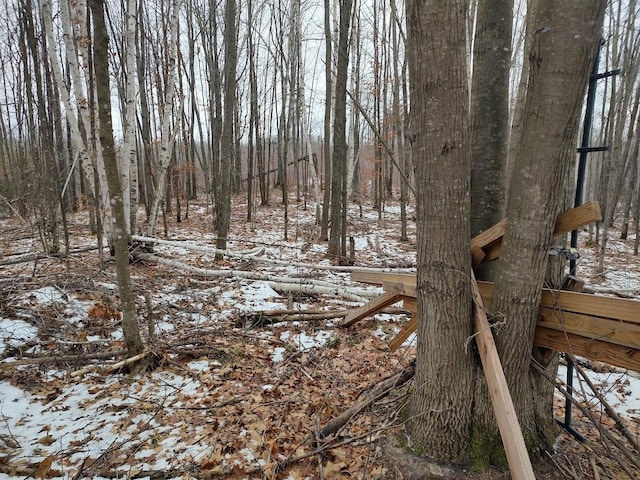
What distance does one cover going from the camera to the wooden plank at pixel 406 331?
2.79 metres

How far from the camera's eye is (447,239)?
1.98 meters

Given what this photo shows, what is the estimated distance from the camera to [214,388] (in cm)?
345

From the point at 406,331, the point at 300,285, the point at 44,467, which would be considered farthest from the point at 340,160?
the point at 44,467

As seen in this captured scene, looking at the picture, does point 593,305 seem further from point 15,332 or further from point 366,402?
point 15,332

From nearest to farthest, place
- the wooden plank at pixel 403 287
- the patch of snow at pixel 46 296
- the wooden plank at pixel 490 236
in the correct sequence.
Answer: the wooden plank at pixel 490 236
the wooden plank at pixel 403 287
the patch of snow at pixel 46 296

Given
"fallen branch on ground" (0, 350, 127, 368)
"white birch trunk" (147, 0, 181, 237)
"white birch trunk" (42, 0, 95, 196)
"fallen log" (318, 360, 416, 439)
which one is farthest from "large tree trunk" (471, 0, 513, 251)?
"white birch trunk" (147, 0, 181, 237)

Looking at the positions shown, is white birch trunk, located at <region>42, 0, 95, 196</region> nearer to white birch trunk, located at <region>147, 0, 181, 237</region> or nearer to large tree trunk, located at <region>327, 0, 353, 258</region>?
white birch trunk, located at <region>147, 0, 181, 237</region>

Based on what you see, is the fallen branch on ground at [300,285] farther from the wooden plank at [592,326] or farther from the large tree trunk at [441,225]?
the wooden plank at [592,326]

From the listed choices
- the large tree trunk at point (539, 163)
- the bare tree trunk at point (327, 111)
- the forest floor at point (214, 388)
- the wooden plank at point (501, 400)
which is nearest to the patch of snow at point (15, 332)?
the forest floor at point (214, 388)

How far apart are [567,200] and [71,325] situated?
5163 mm

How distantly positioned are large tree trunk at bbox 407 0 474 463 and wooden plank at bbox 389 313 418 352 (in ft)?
1.82

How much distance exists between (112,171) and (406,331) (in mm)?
3094

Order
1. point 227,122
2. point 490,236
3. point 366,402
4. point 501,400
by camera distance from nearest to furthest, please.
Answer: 1. point 501,400
2. point 490,236
3. point 366,402
4. point 227,122

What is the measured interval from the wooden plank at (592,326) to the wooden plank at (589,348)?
4 centimetres
